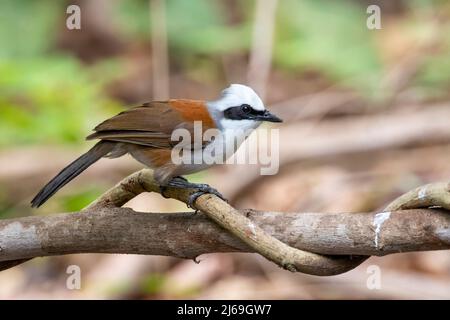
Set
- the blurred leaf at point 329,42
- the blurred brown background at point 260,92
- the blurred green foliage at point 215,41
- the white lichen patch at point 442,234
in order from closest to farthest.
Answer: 1. the white lichen patch at point 442,234
2. the blurred brown background at point 260,92
3. the blurred green foliage at point 215,41
4. the blurred leaf at point 329,42

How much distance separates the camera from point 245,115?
298 centimetres

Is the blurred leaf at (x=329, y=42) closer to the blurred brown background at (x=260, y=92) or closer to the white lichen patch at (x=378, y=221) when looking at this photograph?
the blurred brown background at (x=260, y=92)

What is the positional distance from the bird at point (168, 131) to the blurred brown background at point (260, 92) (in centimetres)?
168

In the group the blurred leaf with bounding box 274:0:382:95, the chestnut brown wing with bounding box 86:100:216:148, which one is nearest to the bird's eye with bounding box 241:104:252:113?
the chestnut brown wing with bounding box 86:100:216:148

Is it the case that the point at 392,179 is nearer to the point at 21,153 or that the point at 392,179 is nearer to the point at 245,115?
the point at 21,153

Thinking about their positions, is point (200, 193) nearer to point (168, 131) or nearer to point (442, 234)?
point (168, 131)

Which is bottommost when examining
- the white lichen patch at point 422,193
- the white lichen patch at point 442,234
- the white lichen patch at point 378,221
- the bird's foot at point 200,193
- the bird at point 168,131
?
the white lichen patch at point 442,234

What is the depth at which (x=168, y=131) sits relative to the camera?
316 centimetres

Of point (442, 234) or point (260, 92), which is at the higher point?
point (260, 92)

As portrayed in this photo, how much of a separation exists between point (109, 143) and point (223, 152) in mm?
482

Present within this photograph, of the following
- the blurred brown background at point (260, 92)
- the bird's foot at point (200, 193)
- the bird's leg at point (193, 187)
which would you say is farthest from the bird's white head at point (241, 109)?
the blurred brown background at point (260, 92)

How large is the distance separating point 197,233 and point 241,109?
0.64 m

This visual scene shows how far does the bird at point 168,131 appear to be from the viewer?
295cm

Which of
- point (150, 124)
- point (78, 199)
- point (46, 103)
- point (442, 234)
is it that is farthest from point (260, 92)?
point (442, 234)
